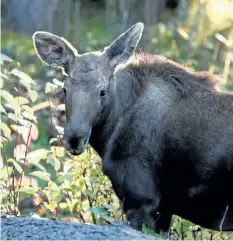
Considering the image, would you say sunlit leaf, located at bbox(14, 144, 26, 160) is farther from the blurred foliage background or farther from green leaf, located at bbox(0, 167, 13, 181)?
green leaf, located at bbox(0, 167, 13, 181)

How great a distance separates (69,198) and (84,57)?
66.7 inches

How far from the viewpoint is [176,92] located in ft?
28.1

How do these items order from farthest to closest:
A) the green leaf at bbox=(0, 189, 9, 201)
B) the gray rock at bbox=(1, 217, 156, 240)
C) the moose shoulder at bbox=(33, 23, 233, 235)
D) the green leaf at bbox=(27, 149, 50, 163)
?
the green leaf at bbox=(27, 149, 50, 163) < the green leaf at bbox=(0, 189, 9, 201) < the moose shoulder at bbox=(33, 23, 233, 235) < the gray rock at bbox=(1, 217, 156, 240)

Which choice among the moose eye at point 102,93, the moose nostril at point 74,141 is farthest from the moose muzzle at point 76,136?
the moose eye at point 102,93

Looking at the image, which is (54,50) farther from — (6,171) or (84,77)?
(6,171)

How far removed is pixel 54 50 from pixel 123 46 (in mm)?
718

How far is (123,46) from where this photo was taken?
8680 millimetres

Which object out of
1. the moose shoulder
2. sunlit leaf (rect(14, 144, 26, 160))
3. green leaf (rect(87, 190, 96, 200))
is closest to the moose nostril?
the moose shoulder

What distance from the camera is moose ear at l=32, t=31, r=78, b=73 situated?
8625 mm

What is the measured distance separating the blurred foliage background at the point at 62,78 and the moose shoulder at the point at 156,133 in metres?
0.39

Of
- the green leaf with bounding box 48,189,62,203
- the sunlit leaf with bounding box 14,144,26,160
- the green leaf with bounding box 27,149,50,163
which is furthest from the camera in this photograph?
the sunlit leaf with bounding box 14,144,26,160

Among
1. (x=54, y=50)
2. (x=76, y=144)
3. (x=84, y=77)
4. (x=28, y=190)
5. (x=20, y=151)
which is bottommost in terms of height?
(x=28, y=190)

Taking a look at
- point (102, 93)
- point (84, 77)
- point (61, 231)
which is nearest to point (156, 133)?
point (102, 93)

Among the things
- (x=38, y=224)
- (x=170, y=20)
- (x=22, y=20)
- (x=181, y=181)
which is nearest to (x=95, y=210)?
(x=38, y=224)
